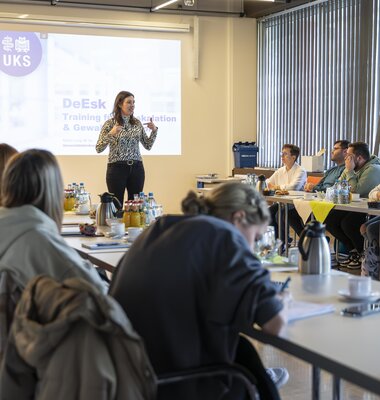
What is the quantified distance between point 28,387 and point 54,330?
272mm

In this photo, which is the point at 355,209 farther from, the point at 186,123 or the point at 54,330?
the point at 186,123

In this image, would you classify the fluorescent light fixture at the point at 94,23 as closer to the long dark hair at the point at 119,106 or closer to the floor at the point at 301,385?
the long dark hair at the point at 119,106

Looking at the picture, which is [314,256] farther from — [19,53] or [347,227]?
[19,53]

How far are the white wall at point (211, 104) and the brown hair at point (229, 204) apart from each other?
8355 mm

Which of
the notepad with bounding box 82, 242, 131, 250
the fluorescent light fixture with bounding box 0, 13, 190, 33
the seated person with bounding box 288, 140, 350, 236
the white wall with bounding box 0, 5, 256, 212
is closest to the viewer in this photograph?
the notepad with bounding box 82, 242, 131, 250

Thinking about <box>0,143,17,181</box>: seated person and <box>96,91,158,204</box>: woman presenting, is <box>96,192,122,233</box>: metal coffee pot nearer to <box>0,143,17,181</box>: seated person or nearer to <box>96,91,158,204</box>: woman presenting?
<box>0,143,17,181</box>: seated person

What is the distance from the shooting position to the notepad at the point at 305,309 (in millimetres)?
2172

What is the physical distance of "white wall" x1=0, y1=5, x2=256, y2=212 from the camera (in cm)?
1076

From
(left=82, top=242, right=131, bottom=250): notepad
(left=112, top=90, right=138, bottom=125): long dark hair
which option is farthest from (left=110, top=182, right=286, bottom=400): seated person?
(left=112, top=90, right=138, bottom=125): long dark hair

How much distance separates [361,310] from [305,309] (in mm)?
173

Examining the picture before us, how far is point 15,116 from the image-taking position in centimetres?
1001

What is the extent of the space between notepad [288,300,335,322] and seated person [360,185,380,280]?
3.73m

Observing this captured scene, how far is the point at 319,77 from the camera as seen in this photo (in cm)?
961

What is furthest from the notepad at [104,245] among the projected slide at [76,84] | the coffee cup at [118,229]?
the projected slide at [76,84]
